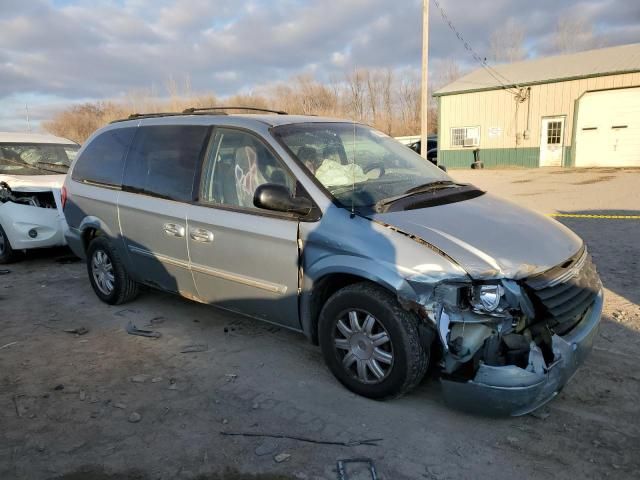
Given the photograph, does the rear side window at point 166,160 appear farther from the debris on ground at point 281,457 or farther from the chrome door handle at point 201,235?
the debris on ground at point 281,457

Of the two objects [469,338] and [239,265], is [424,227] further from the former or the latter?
[239,265]

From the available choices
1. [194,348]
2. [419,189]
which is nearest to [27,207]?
[194,348]

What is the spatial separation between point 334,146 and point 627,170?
20787mm

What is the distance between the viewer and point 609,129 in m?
21.2

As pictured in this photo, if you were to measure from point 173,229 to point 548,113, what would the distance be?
2279 centimetres

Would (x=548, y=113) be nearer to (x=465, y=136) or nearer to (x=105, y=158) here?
(x=465, y=136)

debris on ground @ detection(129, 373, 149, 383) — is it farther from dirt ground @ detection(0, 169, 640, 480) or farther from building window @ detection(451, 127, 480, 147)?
building window @ detection(451, 127, 480, 147)

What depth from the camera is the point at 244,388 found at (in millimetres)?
3500

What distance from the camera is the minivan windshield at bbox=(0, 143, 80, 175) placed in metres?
7.80

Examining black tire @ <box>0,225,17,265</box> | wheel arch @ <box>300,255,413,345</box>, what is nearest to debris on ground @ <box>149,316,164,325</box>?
wheel arch @ <box>300,255,413,345</box>

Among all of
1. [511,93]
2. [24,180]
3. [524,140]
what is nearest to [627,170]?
[524,140]

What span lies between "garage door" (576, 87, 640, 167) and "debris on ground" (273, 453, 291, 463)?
2300cm

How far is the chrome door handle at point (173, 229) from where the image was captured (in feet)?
13.6

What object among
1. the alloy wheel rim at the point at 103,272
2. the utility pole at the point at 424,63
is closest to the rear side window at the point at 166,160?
the alloy wheel rim at the point at 103,272
